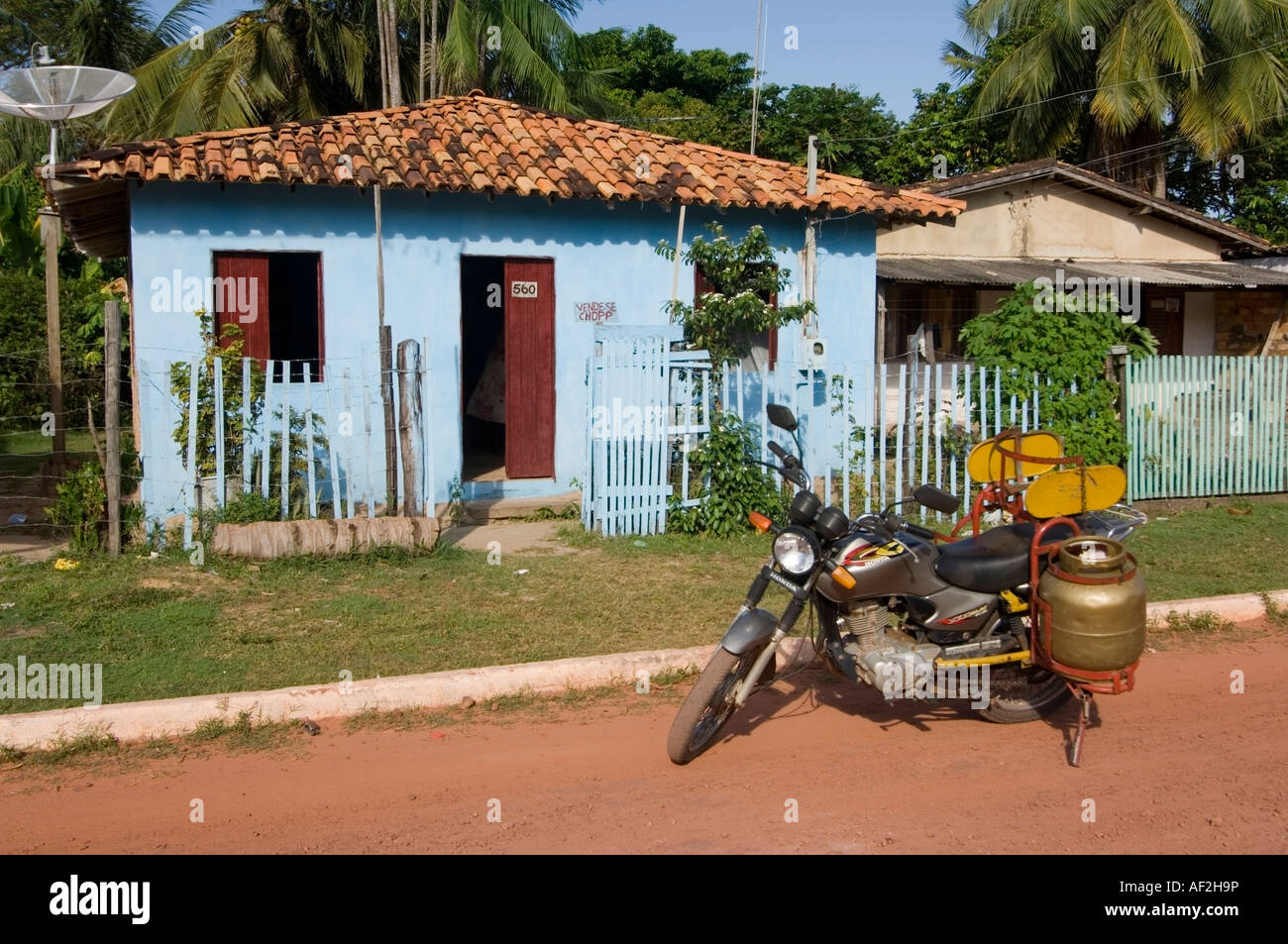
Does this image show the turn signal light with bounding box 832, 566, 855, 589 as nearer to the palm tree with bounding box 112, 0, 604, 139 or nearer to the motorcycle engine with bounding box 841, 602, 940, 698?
the motorcycle engine with bounding box 841, 602, 940, 698

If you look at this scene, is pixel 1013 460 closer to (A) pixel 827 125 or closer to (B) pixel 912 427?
(B) pixel 912 427

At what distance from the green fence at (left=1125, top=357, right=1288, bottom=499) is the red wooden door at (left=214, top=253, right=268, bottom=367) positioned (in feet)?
26.6

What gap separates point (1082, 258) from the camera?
18281 millimetres

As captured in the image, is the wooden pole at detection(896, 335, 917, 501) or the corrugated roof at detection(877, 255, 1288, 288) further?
the corrugated roof at detection(877, 255, 1288, 288)

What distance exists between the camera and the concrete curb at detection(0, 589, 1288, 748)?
16.8ft

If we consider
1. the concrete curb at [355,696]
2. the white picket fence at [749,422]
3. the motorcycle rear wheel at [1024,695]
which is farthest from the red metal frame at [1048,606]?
the white picket fence at [749,422]

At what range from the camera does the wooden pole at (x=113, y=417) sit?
26.6 feet

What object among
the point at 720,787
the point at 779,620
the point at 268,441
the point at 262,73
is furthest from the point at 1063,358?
the point at 262,73

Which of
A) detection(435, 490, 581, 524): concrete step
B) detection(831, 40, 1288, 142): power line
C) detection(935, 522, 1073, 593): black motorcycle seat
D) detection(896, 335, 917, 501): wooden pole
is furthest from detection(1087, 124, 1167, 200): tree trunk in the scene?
detection(935, 522, 1073, 593): black motorcycle seat

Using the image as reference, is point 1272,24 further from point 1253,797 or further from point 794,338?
point 1253,797

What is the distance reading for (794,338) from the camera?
1214cm

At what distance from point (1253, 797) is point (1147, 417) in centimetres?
715

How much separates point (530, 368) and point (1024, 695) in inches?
277

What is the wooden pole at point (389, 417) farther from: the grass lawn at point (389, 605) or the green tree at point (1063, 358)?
the green tree at point (1063, 358)
